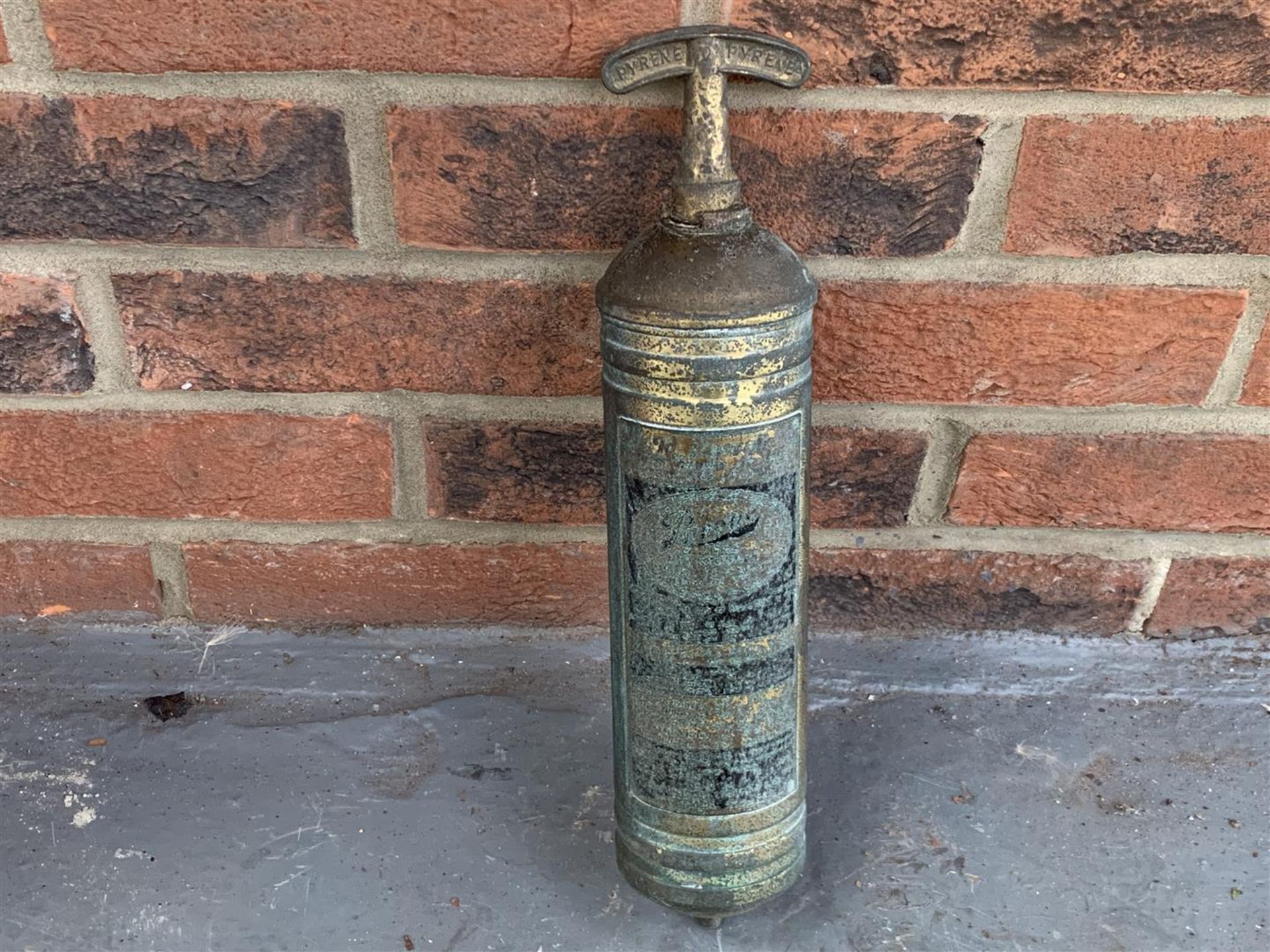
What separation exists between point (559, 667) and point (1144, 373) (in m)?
0.55

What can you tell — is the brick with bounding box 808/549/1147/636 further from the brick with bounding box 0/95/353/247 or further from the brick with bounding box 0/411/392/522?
the brick with bounding box 0/95/353/247

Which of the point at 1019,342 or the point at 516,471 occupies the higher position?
the point at 1019,342

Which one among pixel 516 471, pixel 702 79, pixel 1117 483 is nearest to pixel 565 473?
pixel 516 471

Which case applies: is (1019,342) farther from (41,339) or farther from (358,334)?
(41,339)

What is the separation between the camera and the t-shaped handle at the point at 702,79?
0.74m

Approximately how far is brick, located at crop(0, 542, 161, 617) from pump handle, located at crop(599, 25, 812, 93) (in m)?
0.60

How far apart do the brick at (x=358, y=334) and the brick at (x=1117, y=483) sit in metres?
0.34

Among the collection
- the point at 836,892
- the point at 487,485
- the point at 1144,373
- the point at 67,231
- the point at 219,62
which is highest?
the point at 219,62

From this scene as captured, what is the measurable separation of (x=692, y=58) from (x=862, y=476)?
1.27 feet

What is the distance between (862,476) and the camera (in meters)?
0.98

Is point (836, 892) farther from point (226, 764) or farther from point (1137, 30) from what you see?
point (1137, 30)

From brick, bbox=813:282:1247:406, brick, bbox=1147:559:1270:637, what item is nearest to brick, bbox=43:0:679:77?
brick, bbox=813:282:1247:406

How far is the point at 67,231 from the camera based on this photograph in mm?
893

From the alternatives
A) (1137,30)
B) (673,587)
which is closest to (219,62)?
(673,587)
